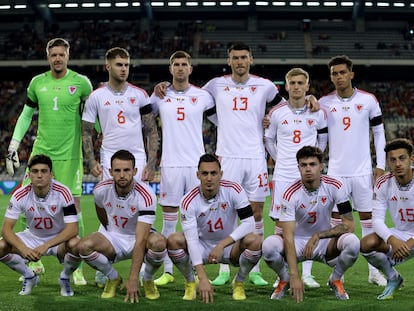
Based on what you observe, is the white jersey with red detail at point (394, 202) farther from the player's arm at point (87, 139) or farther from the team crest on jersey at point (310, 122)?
the player's arm at point (87, 139)

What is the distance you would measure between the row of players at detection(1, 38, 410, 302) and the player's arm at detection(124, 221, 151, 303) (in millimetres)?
918

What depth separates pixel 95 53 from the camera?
32375mm

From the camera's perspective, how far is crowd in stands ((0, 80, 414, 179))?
2733 cm

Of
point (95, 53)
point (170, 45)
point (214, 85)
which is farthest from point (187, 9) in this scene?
point (214, 85)

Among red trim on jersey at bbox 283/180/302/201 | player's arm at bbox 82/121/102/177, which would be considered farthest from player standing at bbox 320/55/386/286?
player's arm at bbox 82/121/102/177

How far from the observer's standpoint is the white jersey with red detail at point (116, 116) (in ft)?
20.0

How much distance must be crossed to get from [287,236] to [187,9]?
30272mm

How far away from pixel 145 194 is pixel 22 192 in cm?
106

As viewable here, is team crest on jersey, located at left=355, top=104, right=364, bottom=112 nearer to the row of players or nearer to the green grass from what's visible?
the row of players

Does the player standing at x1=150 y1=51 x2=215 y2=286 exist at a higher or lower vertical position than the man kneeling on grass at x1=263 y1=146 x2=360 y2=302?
higher

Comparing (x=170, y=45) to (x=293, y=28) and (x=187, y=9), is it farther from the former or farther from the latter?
(x=293, y=28)

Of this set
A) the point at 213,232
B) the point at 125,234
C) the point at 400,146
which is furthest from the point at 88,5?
the point at 400,146

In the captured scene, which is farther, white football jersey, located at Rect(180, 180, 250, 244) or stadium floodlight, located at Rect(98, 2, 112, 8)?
stadium floodlight, located at Rect(98, 2, 112, 8)

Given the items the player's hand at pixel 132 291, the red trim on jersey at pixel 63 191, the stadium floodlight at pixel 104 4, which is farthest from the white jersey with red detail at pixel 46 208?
the stadium floodlight at pixel 104 4
